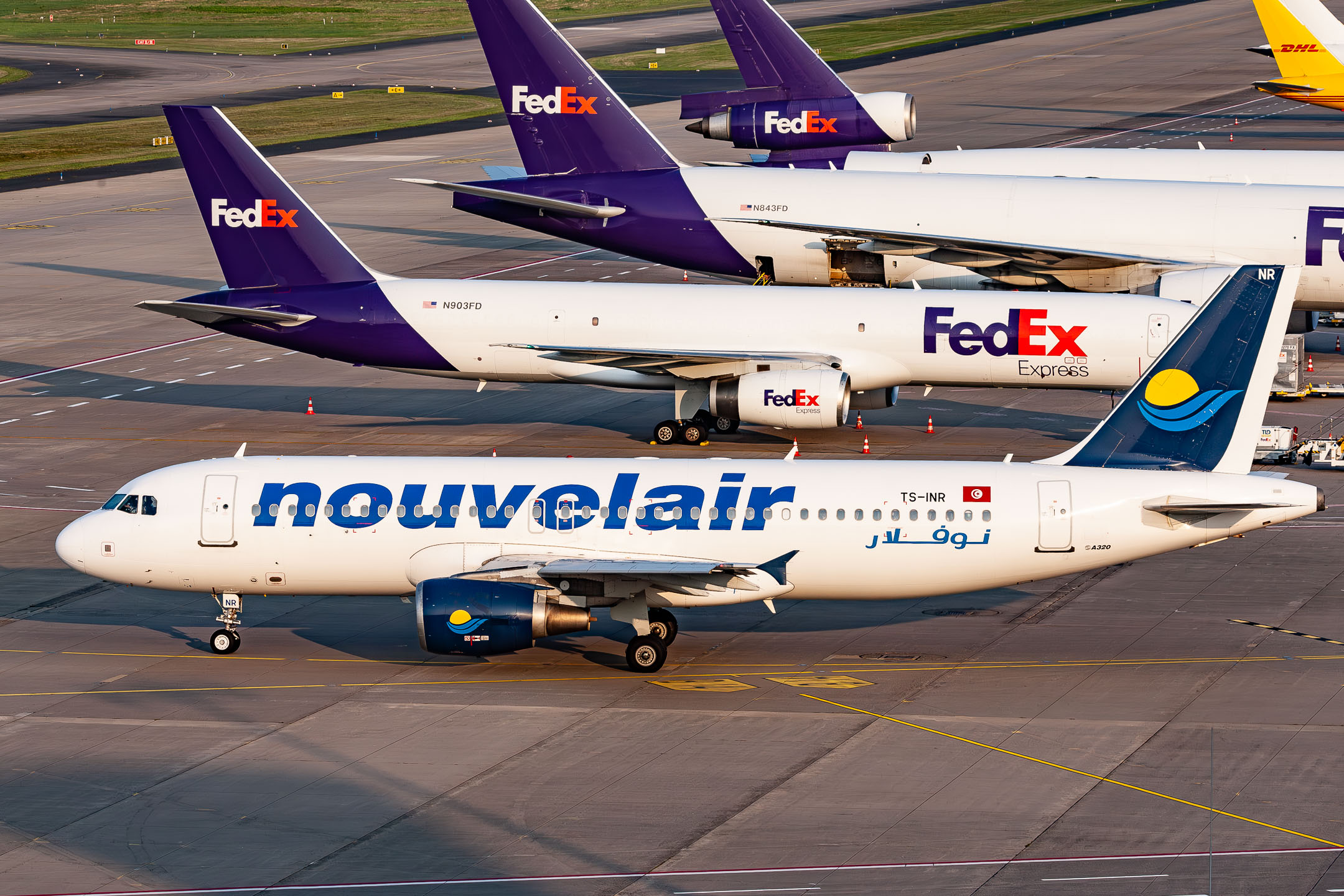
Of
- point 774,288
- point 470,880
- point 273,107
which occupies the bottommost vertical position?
point 470,880

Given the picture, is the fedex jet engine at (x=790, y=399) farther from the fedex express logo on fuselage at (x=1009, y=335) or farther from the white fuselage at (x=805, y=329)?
the fedex express logo on fuselage at (x=1009, y=335)

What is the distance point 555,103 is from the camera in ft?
207

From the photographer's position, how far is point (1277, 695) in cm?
3344

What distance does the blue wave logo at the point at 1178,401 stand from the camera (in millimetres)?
35125

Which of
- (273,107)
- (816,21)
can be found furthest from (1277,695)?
(816,21)

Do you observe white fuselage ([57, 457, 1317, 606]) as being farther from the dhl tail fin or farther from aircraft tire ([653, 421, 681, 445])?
the dhl tail fin

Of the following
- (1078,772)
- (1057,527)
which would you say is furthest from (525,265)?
(1078,772)

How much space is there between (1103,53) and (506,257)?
80135 millimetres

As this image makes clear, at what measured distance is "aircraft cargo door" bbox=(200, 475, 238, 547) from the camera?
116 ft

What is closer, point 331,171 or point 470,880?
point 470,880

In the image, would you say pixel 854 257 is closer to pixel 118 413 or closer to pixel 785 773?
pixel 118 413

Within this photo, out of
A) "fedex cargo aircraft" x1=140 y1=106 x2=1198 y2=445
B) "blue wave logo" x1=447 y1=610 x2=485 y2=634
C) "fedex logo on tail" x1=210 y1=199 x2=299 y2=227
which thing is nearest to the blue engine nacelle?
"blue wave logo" x1=447 y1=610 x2=485 y2=634

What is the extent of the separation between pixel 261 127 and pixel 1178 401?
9140 centimetres

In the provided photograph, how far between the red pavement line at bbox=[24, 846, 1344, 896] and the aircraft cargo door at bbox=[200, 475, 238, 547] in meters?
10.5
